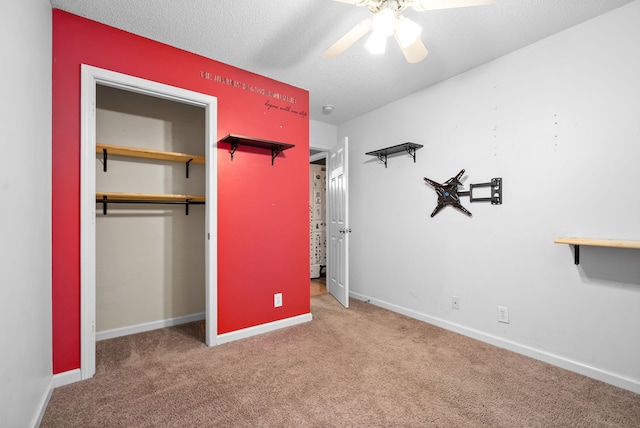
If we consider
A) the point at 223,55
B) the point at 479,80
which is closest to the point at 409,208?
the point at 479,80

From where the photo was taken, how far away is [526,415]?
1652 mm

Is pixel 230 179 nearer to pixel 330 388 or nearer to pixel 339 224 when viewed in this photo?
pixel 339 224

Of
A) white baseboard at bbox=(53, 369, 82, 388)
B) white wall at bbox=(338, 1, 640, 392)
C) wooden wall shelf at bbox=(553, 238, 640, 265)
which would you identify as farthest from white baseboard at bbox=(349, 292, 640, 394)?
white baseboard at bbox=(53, 369, 82, 388)

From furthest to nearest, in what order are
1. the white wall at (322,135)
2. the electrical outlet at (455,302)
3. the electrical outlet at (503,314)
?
the white wall at (322,135), the electrical outlet at (455,302), the electrical outlet at (503,314)

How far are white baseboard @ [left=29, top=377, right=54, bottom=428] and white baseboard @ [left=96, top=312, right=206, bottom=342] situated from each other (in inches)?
32.2

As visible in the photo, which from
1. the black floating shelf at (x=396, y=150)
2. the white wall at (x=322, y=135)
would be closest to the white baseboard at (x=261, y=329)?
the black floating shelf at (x=396, y=150)

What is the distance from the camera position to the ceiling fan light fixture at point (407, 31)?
1.52 metres

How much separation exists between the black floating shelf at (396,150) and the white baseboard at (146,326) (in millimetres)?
2698

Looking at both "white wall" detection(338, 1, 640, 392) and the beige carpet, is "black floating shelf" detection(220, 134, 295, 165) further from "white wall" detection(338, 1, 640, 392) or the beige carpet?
the beige carpet

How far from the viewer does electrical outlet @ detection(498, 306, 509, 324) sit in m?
2.50

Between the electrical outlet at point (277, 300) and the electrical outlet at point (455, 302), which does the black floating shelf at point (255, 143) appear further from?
the electrical outlet at point (455, 302)

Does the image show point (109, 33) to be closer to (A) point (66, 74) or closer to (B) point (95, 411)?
(A) point (66, 74)

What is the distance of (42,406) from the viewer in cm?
166

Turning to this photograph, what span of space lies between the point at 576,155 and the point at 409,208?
1499mm
